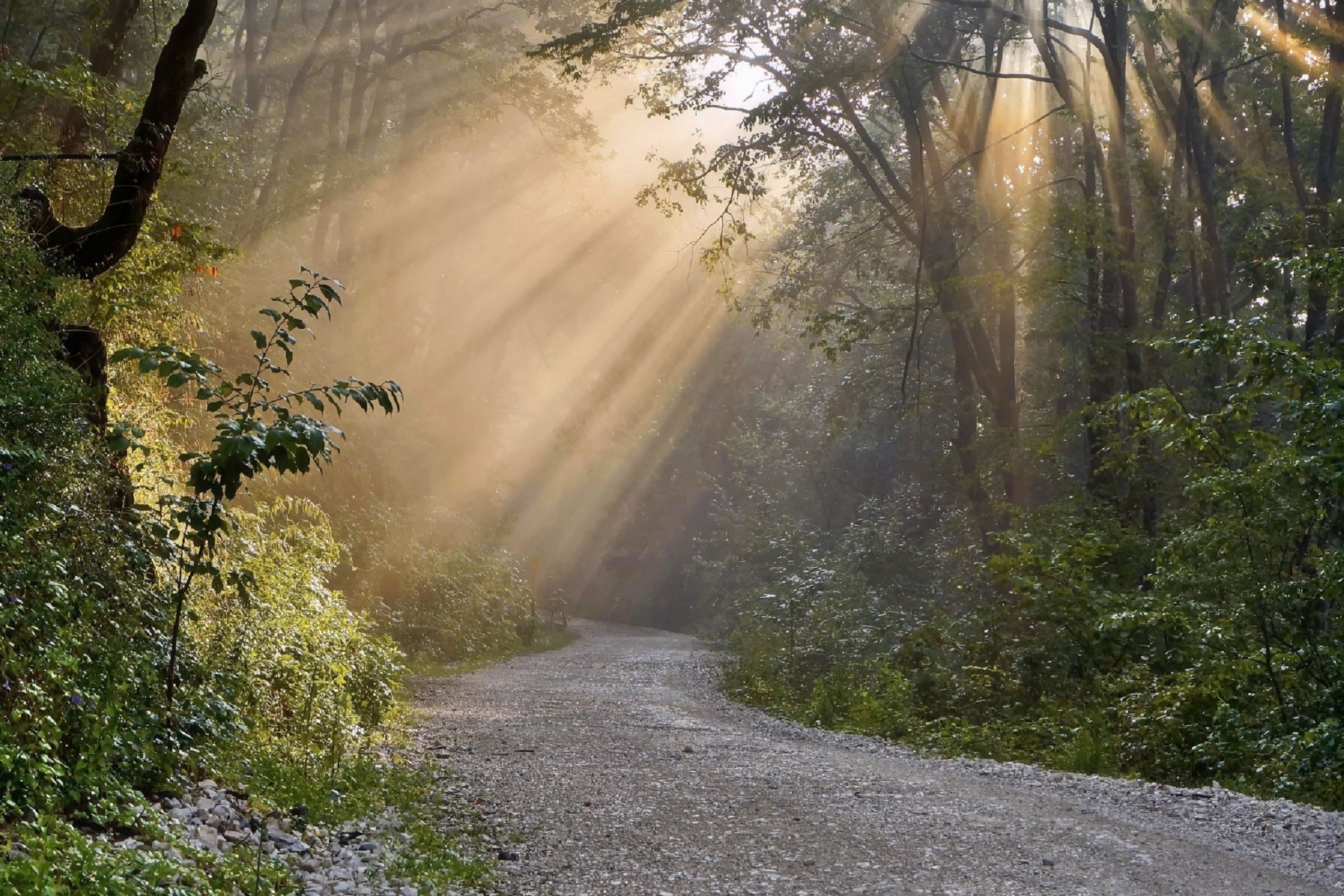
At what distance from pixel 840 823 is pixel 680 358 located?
36411 millimetres

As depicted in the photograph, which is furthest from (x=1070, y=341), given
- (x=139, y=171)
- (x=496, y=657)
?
(x=139, y=171)

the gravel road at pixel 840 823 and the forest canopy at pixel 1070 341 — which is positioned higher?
→ the forest canopy at pixel 1070 341

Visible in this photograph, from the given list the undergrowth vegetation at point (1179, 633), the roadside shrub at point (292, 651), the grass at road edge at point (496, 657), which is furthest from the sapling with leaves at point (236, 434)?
the grass at road edge at point (496, 657)

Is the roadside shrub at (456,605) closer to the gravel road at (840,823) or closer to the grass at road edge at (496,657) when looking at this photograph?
the grass at road edge at (496,657)

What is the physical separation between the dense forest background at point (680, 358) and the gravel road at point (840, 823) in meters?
1.33

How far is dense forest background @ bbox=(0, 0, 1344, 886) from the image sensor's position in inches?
275

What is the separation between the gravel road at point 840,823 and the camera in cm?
591

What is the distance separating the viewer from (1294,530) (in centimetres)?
1020

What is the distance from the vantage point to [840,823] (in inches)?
283

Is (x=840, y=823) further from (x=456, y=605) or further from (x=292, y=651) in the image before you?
(x=456, y=605)

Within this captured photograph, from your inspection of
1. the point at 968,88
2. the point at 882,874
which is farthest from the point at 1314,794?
the point at 968,88

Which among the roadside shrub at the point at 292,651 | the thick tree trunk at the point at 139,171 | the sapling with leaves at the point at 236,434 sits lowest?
the roadside shrub at the point at 292,651

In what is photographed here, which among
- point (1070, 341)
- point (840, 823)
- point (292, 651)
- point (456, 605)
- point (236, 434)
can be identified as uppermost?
point (1070, 341)

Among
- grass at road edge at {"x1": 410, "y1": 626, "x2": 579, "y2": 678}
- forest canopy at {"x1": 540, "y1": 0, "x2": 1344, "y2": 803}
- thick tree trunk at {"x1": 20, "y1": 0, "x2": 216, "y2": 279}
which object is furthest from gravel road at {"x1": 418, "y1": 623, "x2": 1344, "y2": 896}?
grass at road edge at {"x1": 410, "y1": 626, "x2": 579, "y2": 678}
